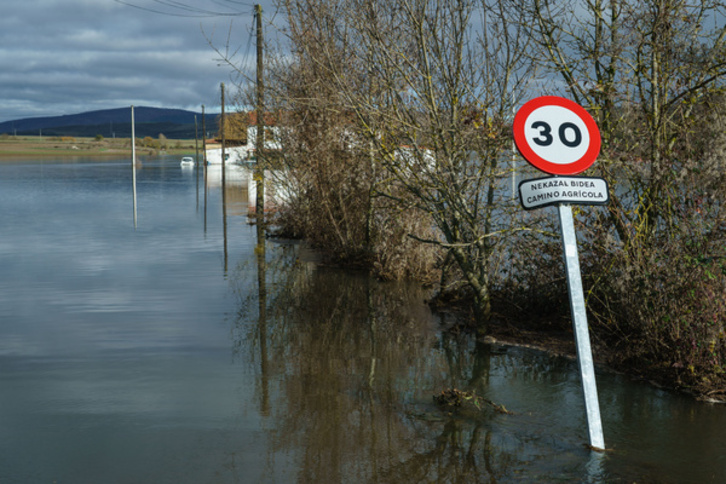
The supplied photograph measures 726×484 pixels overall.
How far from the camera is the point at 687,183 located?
719 centimetres

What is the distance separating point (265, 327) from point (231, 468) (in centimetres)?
433

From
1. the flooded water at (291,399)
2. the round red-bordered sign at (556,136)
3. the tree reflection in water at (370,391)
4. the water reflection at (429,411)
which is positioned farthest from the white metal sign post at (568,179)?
the tree reflection in water at (370,391)

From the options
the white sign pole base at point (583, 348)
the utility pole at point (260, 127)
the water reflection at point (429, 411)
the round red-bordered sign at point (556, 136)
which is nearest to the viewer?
the water reflection at point (429, 411)

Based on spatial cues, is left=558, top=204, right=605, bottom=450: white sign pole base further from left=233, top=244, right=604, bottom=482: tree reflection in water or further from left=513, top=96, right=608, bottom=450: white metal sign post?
left=233, top=244, right=604, bottom=482: tree reflection in water

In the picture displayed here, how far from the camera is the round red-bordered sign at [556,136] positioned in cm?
550

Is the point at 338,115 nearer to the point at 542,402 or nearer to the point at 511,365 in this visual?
the point at 511,365

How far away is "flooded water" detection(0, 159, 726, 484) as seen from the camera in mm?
5156

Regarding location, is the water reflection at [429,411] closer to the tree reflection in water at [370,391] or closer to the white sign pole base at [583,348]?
the tree reflection in water at [370,391]

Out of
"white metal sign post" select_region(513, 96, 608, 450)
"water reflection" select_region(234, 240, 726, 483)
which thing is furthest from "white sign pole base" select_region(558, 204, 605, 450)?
"water reflection" select_region(234, 240, 726, 483)

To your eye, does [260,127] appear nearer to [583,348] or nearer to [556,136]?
[556,136]

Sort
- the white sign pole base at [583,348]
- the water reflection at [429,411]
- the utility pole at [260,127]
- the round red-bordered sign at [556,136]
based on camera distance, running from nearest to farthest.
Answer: the water reflection at [429,411] < the white sign pole base at [583,348] < the round red-bordered sign at [556,136] < the utility pole at [260,127]

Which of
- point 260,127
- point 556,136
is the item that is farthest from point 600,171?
point 260,127

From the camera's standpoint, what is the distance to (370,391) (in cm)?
686

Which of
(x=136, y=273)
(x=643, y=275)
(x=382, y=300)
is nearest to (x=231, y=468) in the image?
(x=643, y=275)
